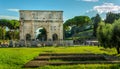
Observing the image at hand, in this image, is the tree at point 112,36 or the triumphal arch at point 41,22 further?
the triumphal arch at point 41,22

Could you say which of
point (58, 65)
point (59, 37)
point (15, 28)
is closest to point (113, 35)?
point (58, 65)

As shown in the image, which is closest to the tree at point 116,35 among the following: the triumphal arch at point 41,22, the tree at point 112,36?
the tree at point 112,36

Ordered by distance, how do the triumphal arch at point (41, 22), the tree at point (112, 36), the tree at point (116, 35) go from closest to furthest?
1. the tree at point (116, 35)
2. the tree at point (112, 36)
3. the triumphal arch at point (41, 22)

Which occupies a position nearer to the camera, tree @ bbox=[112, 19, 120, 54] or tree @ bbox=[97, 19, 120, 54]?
tree @ bbox=[112, 19, 120, 54]

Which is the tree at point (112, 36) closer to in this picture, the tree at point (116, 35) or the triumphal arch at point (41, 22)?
the tree at point (116, 35)

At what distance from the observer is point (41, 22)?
90188 mm

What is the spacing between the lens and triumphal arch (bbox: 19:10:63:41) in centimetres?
8944

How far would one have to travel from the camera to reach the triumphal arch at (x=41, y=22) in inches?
3521

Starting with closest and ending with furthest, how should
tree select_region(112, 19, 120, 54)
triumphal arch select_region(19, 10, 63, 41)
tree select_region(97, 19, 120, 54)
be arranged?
tree select_region(112, 19, 120, 54) → tree select_region(97, 19, 120, 54) → triumphal arch select_region(19, 10, 63, 41)

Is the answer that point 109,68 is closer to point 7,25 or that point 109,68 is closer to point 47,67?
point 47,67

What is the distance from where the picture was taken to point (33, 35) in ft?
294

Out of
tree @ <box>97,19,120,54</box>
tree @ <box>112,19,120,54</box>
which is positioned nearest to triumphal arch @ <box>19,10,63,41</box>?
tree @ <box>97,19,120,54</box>

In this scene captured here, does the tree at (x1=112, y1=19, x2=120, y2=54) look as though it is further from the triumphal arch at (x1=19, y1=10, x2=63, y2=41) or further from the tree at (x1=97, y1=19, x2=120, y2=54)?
the triumphal arch at (x1=19, y1=10, x2=63, y2=41)

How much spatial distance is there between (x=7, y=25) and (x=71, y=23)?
70.8 feet
